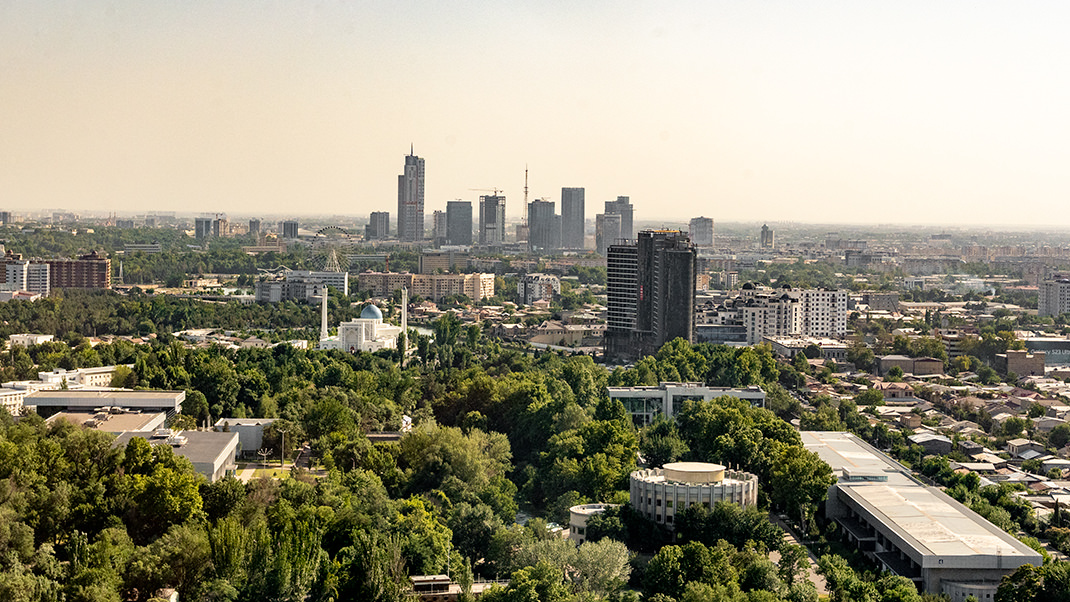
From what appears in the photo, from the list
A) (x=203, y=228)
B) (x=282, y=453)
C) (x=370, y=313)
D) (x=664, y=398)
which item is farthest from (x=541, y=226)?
(x=282, y=453)

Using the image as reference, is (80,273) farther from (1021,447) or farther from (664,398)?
(1021,447)

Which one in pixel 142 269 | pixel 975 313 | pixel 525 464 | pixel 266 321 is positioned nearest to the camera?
pixel 525 464

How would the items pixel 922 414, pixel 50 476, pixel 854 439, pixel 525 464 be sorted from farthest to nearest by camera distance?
1. pixel 922 414
2. pixel 854 439
3. pixel 525 464
4. pixel 50 476

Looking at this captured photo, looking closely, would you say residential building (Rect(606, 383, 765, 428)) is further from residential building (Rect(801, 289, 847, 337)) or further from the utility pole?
residential building (Rect(801, 289, 847, 337))

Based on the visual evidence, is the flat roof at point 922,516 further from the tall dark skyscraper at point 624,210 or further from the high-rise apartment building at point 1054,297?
the tall dark skyscraper at point 624,210

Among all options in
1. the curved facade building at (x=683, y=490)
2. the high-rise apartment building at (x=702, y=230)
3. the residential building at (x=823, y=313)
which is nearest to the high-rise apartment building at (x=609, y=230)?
the high-rise apartment building at (x=702, y=230)

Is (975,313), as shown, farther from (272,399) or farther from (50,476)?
(50,476)

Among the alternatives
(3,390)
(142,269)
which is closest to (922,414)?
(3,390)
